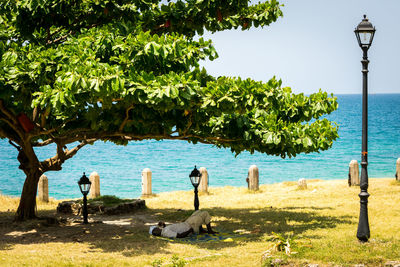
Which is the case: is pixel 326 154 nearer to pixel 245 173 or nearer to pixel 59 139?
pixel 245 173

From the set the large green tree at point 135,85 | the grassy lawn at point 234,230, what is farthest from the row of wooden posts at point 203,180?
the large green tree at point 135,85

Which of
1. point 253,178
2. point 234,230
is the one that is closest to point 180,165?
point 253,178

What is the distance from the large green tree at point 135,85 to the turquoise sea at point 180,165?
2908cm

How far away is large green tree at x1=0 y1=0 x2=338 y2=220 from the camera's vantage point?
1234cm

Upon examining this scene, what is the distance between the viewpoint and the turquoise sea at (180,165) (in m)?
50.2

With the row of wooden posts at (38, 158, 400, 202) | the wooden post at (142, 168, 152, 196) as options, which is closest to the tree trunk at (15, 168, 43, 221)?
the row of wooden posts at (38, 158, 400, 202)

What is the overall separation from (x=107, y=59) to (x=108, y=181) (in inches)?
1585

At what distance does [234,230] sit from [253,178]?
923cm

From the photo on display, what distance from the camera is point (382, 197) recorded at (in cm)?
2145

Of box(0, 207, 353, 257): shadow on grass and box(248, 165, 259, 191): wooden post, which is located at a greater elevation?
box(248, 165, 259, 191): wooden post

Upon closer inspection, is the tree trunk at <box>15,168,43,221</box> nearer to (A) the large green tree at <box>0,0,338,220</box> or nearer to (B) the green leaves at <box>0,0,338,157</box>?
(A) the large green tree at <box>0,0,338,220</box>

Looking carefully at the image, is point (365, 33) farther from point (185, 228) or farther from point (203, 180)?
point (203, 180)

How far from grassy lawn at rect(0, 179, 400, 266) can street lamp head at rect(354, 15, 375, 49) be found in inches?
185

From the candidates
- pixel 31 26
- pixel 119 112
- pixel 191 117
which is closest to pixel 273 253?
pixel 191 117
